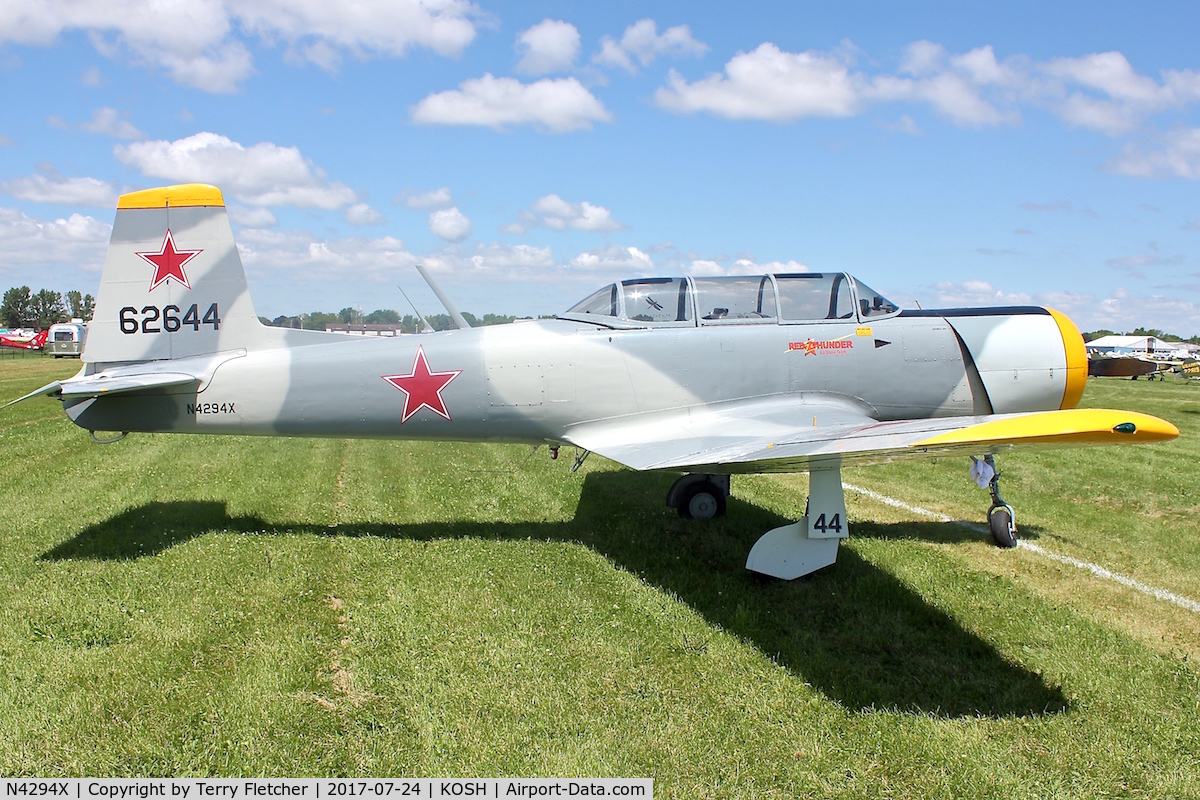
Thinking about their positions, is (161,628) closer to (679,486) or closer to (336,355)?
(336,355)

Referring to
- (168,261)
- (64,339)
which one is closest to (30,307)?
(64,339)

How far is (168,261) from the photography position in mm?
6434

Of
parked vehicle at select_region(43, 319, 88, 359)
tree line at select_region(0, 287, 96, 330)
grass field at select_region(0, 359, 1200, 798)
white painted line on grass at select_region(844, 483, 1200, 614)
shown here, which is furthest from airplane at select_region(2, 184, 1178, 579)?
tree line at select_region(0, 287, 96, 330)

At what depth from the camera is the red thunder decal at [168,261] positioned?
641 cm

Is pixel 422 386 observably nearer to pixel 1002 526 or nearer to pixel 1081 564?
pixel 1002 526

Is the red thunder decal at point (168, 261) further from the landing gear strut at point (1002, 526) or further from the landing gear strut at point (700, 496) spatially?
the landing gear strut at point (1002, 526)

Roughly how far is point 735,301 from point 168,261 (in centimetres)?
510

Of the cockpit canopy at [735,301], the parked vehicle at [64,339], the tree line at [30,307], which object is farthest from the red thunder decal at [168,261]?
the tree line at [30,307]

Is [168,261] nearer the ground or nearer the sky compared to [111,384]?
nearer the sky

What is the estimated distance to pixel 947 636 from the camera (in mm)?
4562

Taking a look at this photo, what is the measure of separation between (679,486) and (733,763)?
4204mm

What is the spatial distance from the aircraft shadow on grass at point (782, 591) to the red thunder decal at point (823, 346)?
1.76 m

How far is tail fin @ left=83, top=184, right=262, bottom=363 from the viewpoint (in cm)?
636

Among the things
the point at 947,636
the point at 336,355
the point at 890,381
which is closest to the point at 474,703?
the point at 947,636
